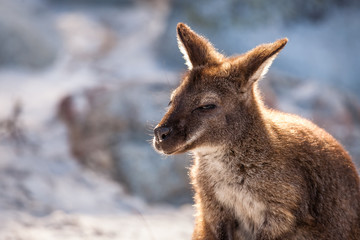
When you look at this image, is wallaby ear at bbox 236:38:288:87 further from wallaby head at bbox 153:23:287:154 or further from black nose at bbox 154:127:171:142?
black nose at bbox 154:127:171:142

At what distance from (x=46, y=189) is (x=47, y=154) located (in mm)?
1147

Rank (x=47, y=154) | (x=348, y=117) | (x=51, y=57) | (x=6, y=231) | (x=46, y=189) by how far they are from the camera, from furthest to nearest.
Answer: (x=51, y=57)
(x=348, y=117)
(x=47, y=154)
(x=46, y=189)
(x=6, y=231)

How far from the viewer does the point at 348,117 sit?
955cm

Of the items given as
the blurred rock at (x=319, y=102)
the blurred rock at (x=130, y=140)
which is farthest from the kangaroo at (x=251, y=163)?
the blurred rock at (x=319, y=102)

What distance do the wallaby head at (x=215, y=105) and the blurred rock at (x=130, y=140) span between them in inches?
146

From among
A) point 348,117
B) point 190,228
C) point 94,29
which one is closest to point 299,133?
point 190,228

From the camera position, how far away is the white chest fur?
12.2 ft

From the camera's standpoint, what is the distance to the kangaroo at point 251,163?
3.71m

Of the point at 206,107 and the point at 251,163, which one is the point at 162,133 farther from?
the point at 251,163

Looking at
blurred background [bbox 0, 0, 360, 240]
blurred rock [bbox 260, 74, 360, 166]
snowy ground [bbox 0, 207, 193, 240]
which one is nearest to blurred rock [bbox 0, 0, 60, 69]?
blurred background [bbox 0, 0, 360, 240]

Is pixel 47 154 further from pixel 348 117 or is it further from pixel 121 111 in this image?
pixel 348 117

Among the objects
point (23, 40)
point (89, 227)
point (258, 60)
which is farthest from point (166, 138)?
point (23, 40)

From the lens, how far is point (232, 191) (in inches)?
149

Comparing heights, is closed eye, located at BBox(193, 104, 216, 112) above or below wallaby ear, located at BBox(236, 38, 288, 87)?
below
